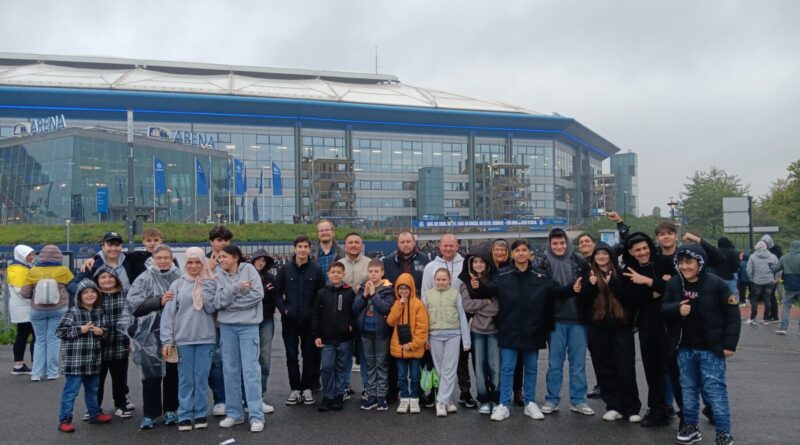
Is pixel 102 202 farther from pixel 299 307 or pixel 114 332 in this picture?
pixel 299 307

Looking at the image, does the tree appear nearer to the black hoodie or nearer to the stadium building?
the stadium building

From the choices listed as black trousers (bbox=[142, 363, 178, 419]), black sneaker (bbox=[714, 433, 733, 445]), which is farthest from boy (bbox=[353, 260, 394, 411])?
black sneaker (bbox=[714, 433, 733, 445])

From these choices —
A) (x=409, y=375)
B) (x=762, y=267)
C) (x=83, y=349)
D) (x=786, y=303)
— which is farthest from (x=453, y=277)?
(x=762, y=267)

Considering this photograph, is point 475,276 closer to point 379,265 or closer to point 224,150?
point 379,265

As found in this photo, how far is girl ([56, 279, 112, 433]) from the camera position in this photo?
6.01 metres

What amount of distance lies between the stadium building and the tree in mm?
17339

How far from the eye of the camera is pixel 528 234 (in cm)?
6069

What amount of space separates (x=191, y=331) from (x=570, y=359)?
156 inches

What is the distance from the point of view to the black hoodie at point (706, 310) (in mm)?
5133

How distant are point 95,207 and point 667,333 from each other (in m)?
57.4

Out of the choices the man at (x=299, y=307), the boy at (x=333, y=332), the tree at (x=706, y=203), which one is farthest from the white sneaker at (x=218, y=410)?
the tree at (x=706, y=203)

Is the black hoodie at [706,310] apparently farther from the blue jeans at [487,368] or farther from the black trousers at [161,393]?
the black trousers at [161,393]

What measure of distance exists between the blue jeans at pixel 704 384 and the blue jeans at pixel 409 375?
8.72ft

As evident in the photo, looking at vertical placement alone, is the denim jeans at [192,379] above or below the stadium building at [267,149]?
below
